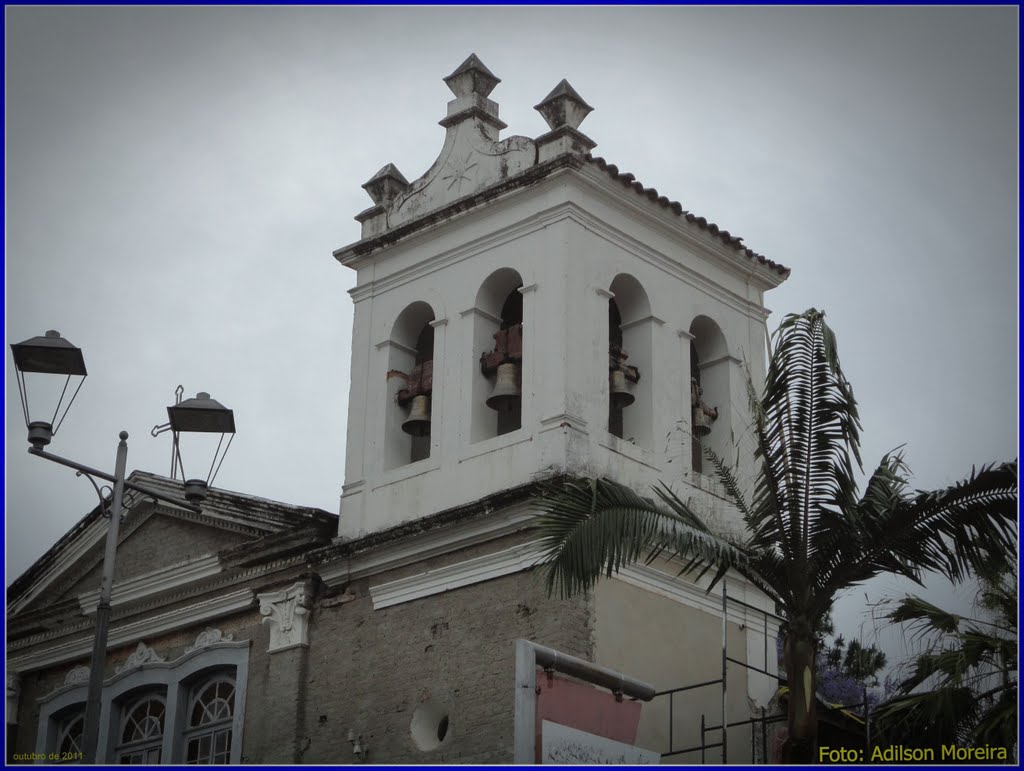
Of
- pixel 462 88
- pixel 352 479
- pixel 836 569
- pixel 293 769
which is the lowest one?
Answer: pixel 293 769

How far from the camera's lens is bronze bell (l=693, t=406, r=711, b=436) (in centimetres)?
2242

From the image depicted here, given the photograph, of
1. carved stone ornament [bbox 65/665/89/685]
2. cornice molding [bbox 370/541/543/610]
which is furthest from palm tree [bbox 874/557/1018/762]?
carved stone ornament [bbox 65/665/89/685]

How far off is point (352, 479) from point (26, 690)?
576 cm

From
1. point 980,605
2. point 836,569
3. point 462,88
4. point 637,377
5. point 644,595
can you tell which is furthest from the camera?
point 462,88

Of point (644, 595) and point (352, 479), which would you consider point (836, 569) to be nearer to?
point (644, 595)

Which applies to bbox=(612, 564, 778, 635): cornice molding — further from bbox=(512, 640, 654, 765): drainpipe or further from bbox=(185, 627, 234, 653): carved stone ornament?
bbox=(185, 627, 234, 653): carved stone ornament

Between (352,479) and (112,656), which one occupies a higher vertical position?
(352,479)

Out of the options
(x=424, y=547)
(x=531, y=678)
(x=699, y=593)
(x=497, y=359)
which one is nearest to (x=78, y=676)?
(x=424, y=547)

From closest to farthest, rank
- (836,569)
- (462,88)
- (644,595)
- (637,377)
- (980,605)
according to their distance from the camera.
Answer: (836,569) < (980,605) < (644,595) < (637,377) < (462,88)

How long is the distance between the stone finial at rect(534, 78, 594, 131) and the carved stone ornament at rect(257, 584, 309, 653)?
5.94 metres

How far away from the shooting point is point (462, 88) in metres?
Answer: 23.5

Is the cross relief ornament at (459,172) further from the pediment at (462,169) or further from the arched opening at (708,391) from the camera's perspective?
the arched opening at (708,391)

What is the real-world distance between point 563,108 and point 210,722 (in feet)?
26.4

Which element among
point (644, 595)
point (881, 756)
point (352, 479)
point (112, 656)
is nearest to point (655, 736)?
point (644, 595)
